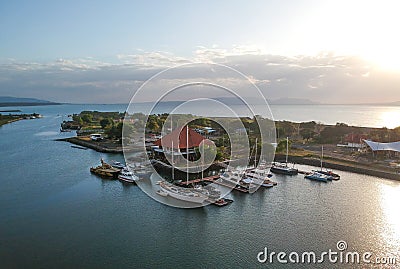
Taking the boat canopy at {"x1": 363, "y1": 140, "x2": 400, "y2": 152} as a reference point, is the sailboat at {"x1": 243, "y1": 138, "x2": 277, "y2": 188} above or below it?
below

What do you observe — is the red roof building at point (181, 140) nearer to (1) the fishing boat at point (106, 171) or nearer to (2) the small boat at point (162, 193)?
(1) the fishing boat at point (106, 171)

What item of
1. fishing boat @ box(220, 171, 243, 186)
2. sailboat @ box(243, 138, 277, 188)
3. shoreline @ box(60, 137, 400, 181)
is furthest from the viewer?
shoreline @ box(60, 137, 400, 181)

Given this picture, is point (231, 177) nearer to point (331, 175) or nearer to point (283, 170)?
point (283, 170)

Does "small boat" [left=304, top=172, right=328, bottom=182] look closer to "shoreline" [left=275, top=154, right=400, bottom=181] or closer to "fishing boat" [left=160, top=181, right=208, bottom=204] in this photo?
"shoreline" [left=275, top=154, right=400, bottom=181]

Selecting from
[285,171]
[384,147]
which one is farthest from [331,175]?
[384,147]

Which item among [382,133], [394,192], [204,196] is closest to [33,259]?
[204,196]

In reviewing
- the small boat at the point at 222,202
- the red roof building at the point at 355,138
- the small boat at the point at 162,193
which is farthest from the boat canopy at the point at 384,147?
the small boat at the point at 162,193

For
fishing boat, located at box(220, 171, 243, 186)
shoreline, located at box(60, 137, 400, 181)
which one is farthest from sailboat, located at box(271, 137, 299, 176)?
fishing boat, located at box(220, 171, 243, 186)

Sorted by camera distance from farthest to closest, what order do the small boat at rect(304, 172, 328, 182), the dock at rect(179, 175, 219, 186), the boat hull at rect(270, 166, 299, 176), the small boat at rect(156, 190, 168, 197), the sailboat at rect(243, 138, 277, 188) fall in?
the boat hull at rect(270, 166, 299, 176)
the small boat at rect(304, 172, 328, 182)
the sailboat at rect(243, 138, 277, 188)
the dock at rect(179, 175, 219, 186)
the small boat at rect(156, 190, 168, 197)
